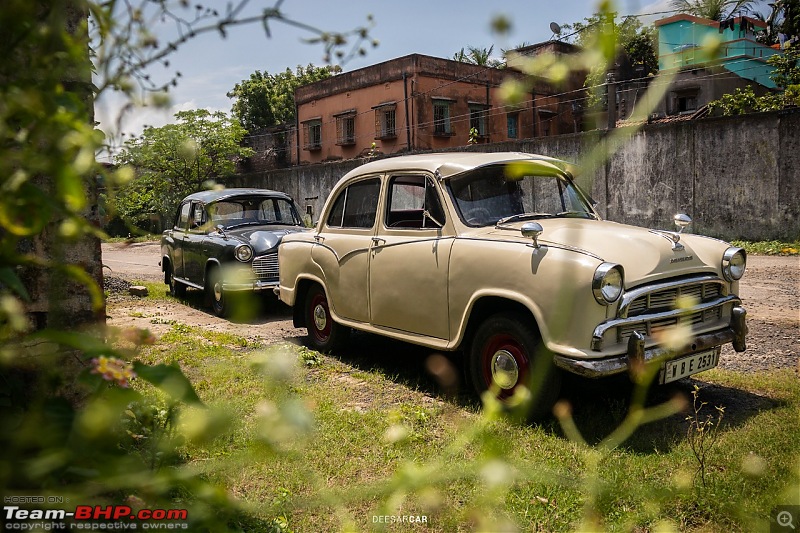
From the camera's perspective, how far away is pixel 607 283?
12.1 feet

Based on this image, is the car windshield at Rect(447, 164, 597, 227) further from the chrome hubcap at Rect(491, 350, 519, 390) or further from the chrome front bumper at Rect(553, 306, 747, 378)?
the chrome front bumper at Rect(553, 306, 747, 378)

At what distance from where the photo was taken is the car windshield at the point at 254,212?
912 centimetres

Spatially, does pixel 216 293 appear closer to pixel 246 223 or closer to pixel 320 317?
pixel 246 223

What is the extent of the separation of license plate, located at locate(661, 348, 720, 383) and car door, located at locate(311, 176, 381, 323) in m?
2.42

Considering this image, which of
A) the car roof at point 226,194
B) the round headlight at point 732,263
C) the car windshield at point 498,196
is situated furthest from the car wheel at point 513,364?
the car roof at point 226,194

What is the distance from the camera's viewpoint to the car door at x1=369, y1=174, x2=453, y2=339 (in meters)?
4.66

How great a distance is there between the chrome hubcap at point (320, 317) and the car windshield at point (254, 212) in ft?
10.8

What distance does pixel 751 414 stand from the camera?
13.4 feet

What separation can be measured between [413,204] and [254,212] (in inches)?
184

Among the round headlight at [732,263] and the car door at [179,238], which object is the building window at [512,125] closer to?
the car door at [179,238]

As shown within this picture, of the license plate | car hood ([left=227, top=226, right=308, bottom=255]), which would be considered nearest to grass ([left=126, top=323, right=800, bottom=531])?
the license plate

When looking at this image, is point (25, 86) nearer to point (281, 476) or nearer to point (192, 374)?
point (281, 476)

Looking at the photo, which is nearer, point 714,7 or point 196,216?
point 714,7

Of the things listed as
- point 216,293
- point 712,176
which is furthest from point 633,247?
point 712,176
